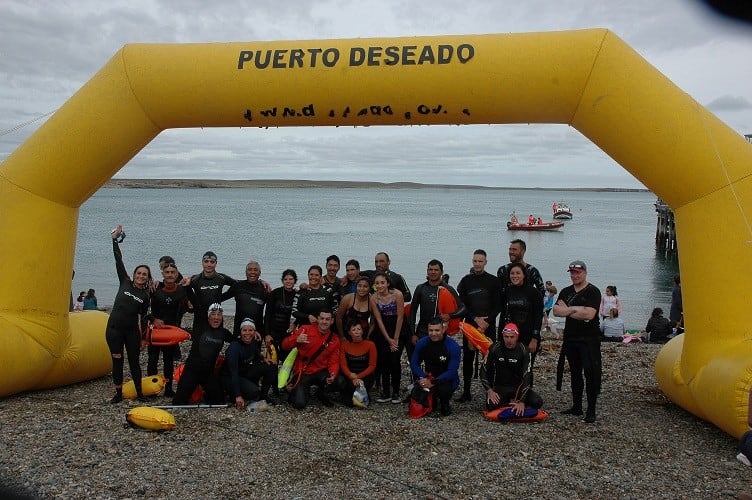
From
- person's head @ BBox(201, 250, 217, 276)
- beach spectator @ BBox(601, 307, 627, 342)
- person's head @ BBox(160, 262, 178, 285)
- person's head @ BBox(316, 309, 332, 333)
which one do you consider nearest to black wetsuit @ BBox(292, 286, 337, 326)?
person's head @ BBox(316, 309, 332, 333)

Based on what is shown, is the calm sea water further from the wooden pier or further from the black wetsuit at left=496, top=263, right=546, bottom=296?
the black wetsuit at left=496, top=263, right=546, bottom=296

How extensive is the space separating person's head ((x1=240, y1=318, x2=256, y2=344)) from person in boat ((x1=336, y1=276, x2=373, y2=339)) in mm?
1015

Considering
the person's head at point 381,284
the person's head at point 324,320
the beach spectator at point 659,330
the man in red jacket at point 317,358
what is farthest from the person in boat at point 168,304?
the beach spectator at point 659,330

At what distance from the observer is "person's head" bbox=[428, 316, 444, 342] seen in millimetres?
7105

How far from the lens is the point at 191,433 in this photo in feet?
20.7

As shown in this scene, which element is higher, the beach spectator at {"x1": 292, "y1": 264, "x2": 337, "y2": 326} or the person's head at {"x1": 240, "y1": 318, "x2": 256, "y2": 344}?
the beach spectator at {"x1": 292, "y1": 264, "x2": 337, "y2": 326}

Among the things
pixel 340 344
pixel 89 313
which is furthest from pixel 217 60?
pixel 89 313

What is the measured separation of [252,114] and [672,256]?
38906mm

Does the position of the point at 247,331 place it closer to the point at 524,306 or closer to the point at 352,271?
the point at 352,271

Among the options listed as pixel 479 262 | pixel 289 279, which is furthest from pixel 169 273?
pixel 479 262

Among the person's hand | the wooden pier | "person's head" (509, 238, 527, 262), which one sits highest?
the wooden pier

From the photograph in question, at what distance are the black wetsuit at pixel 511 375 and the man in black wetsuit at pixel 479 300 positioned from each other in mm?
623

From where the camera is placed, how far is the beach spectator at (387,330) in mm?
7676

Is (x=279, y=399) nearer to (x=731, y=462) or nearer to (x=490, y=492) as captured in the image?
(x=490, y=492)
